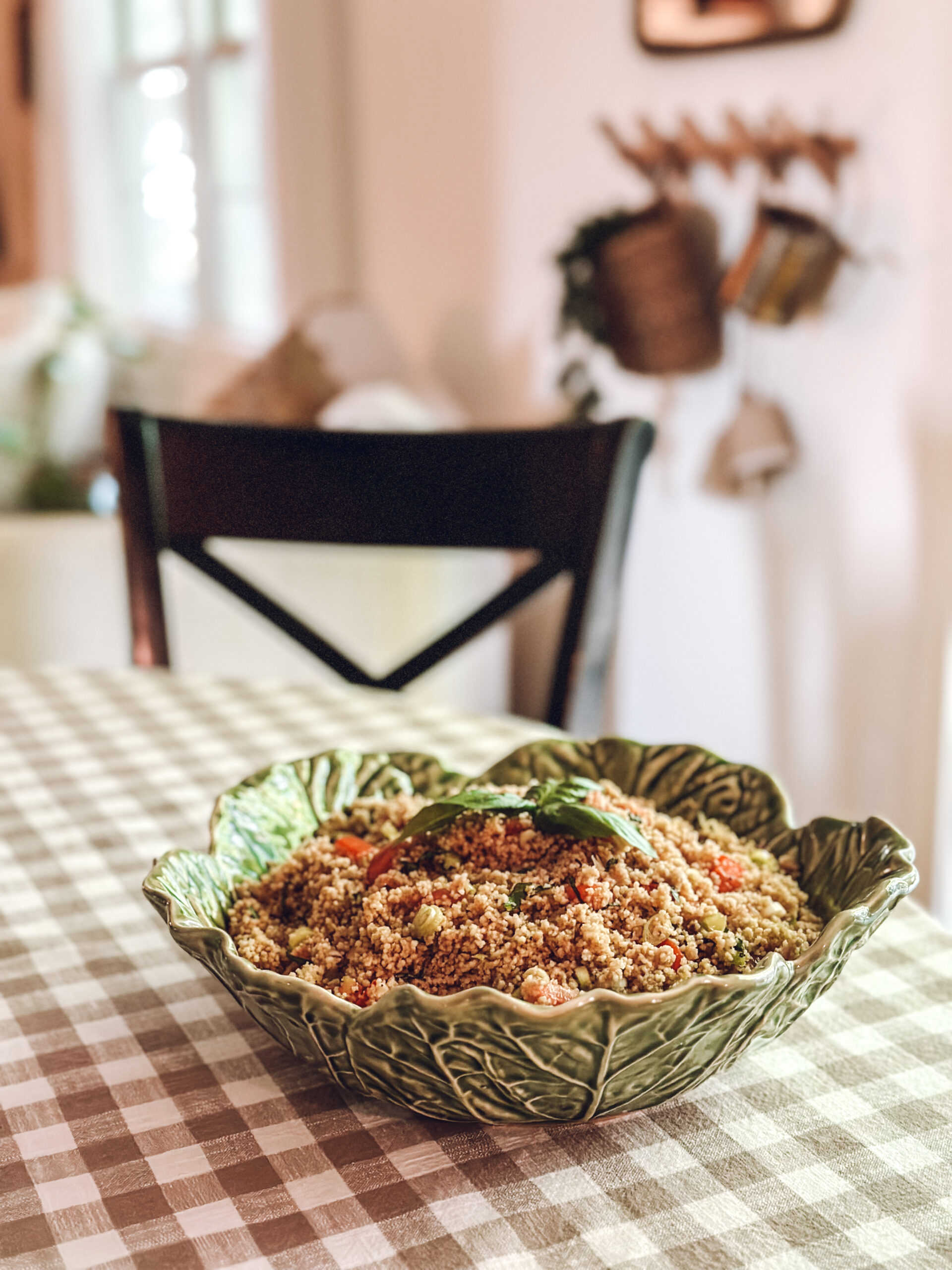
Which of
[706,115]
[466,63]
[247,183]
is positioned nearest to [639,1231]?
[706,115]

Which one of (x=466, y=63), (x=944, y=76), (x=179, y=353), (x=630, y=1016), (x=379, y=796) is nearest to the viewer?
(x=630, y=1016)

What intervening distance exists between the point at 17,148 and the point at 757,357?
3.73 m

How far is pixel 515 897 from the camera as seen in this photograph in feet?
1.71

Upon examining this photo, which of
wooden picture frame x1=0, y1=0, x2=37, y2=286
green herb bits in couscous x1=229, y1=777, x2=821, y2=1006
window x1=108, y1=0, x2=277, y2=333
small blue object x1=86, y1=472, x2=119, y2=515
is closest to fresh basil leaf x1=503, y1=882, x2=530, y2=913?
green herb bits in couscous x1=229, y1=777, x2=821, y2=1006

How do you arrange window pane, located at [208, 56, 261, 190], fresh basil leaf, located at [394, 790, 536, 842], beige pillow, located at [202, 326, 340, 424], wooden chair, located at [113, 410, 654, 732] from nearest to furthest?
fresh basil leaf, located at [394, 790, 536, 842] < wooden chair, located at [113, 410, 654, 732] < beige pillow, located at [202, 326, 340, 424] < window pane, located at [208, 56, 261, 190]

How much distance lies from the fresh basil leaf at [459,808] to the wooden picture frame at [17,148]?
4.54 meters

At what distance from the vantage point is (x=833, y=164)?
5.95 ft

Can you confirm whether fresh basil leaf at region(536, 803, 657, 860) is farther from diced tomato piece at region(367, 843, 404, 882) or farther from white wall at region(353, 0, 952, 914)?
white wall at region(353, 0, 952, 914)

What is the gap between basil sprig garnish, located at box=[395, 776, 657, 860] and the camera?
0.54 metres

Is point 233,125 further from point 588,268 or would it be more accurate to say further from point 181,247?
point 588,268

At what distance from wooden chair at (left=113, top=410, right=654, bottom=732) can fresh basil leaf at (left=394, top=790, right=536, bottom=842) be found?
625 millimetres

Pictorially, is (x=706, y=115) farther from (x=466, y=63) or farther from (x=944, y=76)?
(x=466, y=63)

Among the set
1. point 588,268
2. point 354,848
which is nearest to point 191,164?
point 588,268

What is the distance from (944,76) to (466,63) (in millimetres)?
1175
